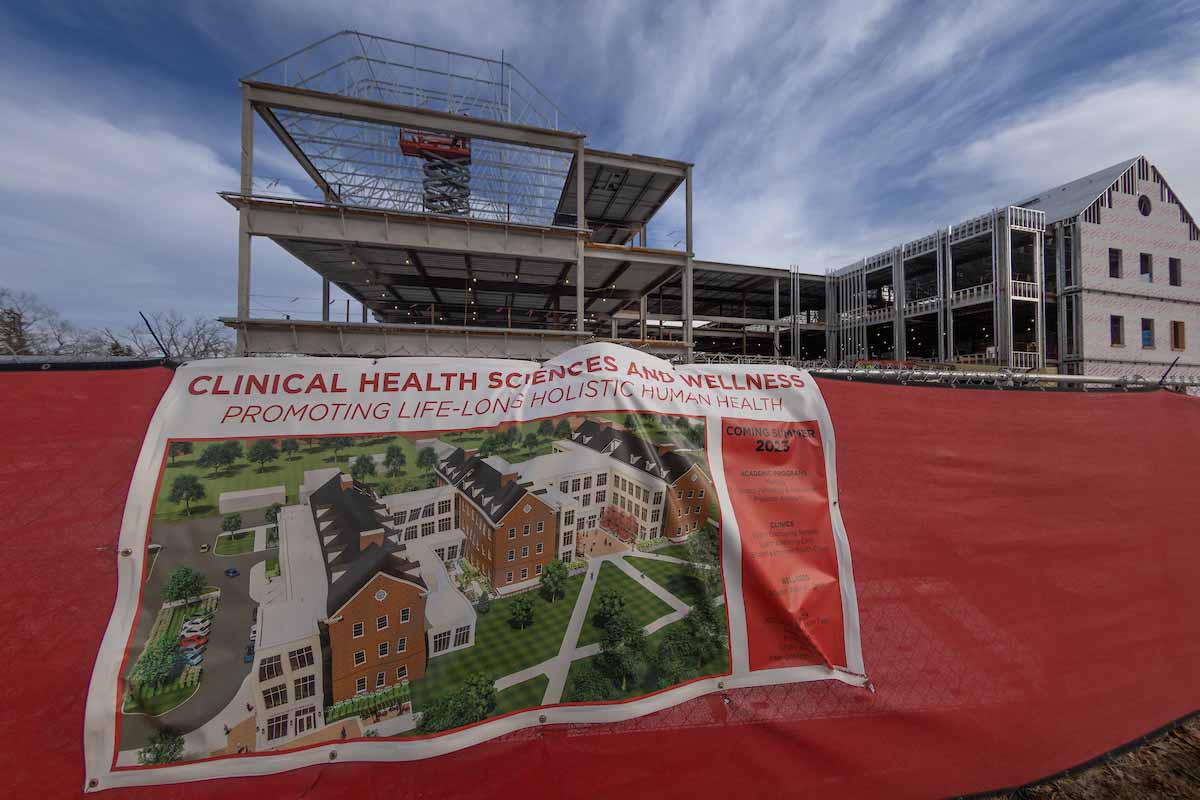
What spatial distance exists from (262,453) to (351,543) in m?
0.54

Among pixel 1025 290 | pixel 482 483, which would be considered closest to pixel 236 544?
pixel 482 483

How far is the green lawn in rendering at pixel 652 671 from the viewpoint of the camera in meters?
1.84

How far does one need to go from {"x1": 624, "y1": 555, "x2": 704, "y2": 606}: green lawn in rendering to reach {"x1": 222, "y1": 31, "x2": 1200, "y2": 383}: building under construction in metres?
10.9

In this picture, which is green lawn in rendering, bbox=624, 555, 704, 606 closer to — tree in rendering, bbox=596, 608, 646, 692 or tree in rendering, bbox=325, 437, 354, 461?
tree in rendering, bbox=596, 608, 646, 692

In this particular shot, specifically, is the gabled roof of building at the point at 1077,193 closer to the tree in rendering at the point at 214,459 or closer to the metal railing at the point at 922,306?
the metal railing at the point at 922,306

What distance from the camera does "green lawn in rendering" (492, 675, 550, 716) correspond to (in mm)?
1749

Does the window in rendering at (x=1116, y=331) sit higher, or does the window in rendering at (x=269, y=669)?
the window in rendering at (x=1116, y=331)

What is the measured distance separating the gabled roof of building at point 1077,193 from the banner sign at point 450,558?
33.6 meters

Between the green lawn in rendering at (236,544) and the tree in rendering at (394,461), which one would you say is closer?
the green lawn in rendering at (236,544)

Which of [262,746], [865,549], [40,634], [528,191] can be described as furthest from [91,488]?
[528,191]

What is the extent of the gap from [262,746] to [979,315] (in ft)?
122

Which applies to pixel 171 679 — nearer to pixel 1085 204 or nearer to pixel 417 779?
pixel 417 779

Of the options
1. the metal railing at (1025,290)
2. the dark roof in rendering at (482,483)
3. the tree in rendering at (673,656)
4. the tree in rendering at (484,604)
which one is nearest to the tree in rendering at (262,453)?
the dark roof in rendering at (482,483)

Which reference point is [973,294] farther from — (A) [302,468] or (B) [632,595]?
(A) [302,468]
